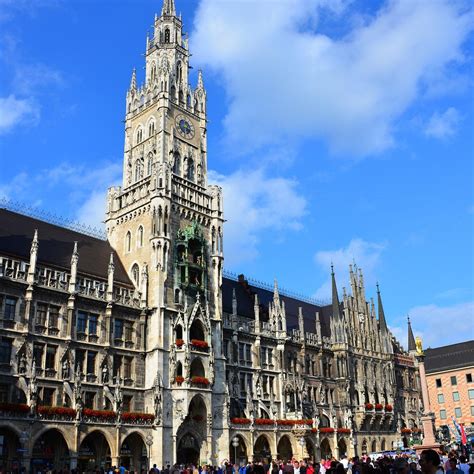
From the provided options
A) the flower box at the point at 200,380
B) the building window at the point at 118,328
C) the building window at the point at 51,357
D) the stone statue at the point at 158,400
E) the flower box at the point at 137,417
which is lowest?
the flower box at the point at 137,417

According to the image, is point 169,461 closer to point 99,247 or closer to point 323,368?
point 99,247

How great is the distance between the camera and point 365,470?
14461 mm

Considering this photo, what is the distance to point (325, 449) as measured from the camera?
60844 millimetres

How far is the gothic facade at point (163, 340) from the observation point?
41.3 m

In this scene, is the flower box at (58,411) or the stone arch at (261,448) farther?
the stone arch at (261,448)

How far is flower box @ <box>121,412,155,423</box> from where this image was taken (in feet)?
143

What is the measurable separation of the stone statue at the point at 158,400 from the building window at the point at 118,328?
15.3 feet

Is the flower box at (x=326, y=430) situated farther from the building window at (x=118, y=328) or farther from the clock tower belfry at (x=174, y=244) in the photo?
the building window at (x=118, y=328)

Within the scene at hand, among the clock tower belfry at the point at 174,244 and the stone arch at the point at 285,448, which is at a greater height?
the clock tower belfry at the point at 174,244

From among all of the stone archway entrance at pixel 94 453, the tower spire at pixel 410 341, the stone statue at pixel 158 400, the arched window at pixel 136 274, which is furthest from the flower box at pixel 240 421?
the tower spire at pixel 410 341

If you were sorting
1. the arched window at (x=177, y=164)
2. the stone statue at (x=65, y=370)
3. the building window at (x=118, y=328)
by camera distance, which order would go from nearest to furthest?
the stone statue at (x=65, y=370)
the building window at (x=118, y=328)
the arched window at (x=177, y=164)

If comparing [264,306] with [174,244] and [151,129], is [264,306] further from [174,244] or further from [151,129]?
[151,129]

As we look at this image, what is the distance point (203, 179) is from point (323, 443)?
29.3m

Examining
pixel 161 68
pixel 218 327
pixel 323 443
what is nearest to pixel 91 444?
pixel 218 327
